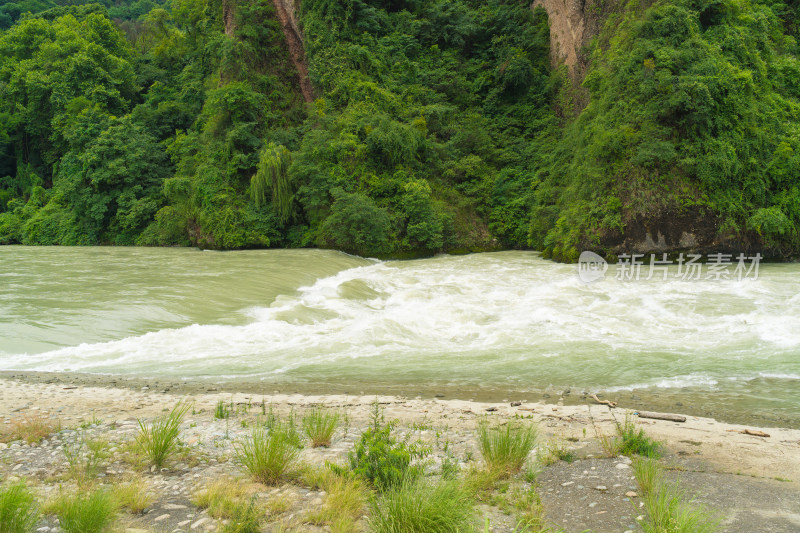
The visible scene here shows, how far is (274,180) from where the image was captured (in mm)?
22469

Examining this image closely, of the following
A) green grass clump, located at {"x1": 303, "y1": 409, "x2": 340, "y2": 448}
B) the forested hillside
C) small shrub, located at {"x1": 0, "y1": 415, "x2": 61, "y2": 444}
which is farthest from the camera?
the forested hillside

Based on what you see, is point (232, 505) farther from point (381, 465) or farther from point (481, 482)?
point (481, 482)

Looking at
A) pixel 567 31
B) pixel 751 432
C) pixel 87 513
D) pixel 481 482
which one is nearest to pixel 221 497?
pixel 87 513

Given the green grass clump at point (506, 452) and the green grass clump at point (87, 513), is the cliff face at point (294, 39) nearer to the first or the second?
the green grass clump at point (506, 452)

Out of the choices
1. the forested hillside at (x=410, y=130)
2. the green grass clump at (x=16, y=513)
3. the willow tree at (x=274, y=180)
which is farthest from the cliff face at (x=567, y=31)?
the green grass clump at (x=16, y=513)

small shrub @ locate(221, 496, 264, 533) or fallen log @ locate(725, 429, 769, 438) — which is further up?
fallen log @ locate(725, 429, 769, 438)

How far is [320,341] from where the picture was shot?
9672 mm

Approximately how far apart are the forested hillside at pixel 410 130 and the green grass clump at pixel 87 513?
1719cm

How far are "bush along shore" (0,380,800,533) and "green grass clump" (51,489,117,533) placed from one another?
0.01m

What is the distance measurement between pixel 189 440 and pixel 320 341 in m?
4.76

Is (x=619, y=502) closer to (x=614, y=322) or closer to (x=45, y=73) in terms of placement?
(x=614, y=322)

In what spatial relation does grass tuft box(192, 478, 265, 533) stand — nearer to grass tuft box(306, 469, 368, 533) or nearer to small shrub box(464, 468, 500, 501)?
grass tuft box(306, 469, 368, 533)

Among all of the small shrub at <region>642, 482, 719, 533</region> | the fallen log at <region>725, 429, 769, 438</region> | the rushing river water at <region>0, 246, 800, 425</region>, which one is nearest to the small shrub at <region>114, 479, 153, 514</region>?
the small shrub at <region>642, 482, 719, 533</region>

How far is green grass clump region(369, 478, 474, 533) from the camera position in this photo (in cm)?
319
